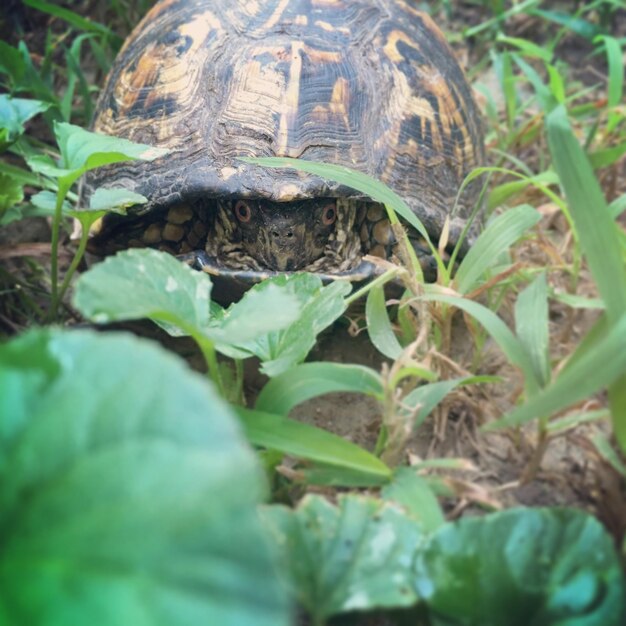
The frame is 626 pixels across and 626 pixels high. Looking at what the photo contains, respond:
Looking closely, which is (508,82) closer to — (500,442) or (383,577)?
(500,442)

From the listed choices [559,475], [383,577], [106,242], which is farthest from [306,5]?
[383,577]

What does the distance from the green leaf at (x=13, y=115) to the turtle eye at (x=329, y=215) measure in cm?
60

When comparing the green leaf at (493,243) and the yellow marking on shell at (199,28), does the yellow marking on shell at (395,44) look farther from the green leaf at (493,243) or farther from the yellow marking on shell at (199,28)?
the green leaf at (493,243)

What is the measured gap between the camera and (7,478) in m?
0.46

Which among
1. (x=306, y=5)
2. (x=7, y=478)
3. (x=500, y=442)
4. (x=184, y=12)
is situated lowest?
(x=500, y=442)

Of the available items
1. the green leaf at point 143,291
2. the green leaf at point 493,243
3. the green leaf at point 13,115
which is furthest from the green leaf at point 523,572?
the green leaf at point 13,115

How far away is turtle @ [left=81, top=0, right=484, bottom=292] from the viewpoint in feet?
4.35

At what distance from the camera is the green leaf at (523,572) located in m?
0.60

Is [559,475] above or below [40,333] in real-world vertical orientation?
below

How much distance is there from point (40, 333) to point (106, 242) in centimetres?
104

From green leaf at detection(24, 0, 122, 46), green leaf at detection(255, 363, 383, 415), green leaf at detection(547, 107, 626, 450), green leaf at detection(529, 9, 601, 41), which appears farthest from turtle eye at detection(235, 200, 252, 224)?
green leaf at detection(529, 9, 601, 41)

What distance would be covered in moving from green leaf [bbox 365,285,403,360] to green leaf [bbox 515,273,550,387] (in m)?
0.20

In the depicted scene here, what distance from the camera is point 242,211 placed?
4.52ft

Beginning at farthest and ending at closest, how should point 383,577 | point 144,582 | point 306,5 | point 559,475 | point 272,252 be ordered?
point 306,5 < point 272,252 < point 559,475 < point 383,577 < point 144,582
